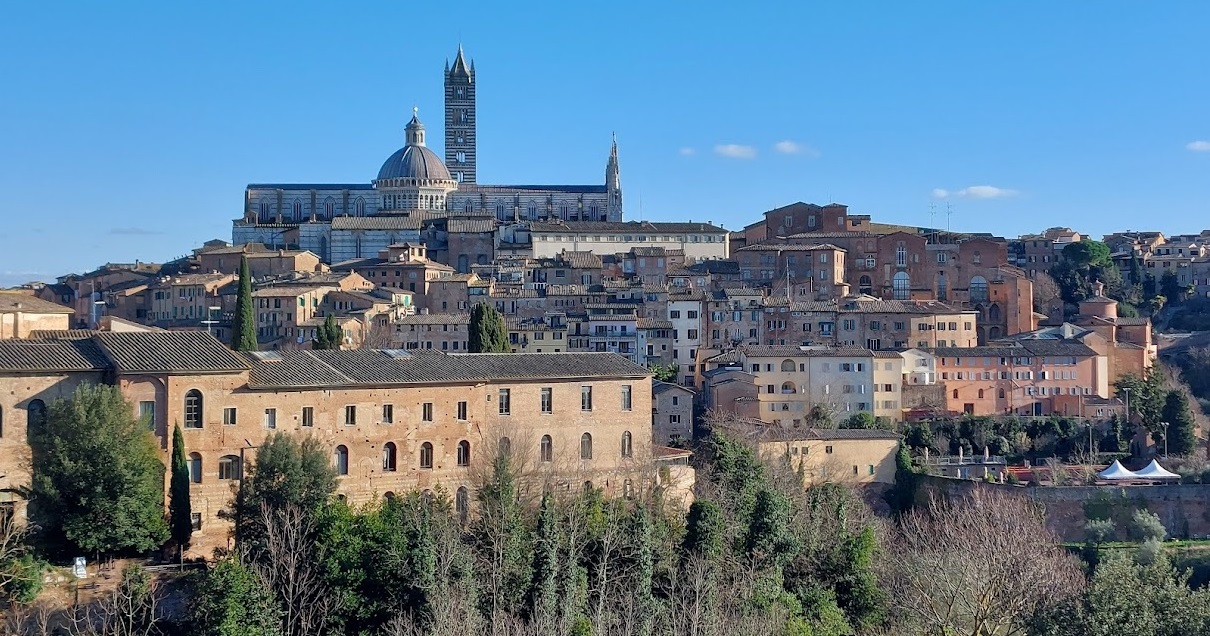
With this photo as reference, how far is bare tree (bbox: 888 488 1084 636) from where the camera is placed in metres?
24.9

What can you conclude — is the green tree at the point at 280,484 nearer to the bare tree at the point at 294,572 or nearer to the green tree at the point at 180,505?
the bare tree at the point at 294,572

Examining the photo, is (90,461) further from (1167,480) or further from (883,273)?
(883,273)

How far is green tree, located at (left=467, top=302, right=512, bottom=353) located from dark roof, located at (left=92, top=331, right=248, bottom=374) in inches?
484

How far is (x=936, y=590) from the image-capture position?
27.0 m

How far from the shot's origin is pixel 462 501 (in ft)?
93.5

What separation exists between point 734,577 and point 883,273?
36691mm

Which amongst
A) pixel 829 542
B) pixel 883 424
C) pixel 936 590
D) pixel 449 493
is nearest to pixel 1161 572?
pixel 936 590

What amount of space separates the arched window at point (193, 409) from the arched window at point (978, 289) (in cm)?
3899

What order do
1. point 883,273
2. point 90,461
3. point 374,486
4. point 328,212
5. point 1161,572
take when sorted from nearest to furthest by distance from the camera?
point 1161,572
point 90,461
point 374,486
point 883,273
point 328,212

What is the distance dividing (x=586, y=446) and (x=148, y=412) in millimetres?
9538

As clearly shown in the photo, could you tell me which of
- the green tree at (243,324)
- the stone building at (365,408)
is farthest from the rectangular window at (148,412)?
the green tree at (243,324)

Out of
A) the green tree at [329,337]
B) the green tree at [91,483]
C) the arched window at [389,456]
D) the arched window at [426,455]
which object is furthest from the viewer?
the green tree at [329,337]

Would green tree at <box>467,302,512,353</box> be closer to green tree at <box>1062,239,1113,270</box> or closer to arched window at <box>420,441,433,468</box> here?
arched window at <box>420,441,433,468</box>

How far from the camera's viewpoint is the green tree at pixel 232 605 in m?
21.9
